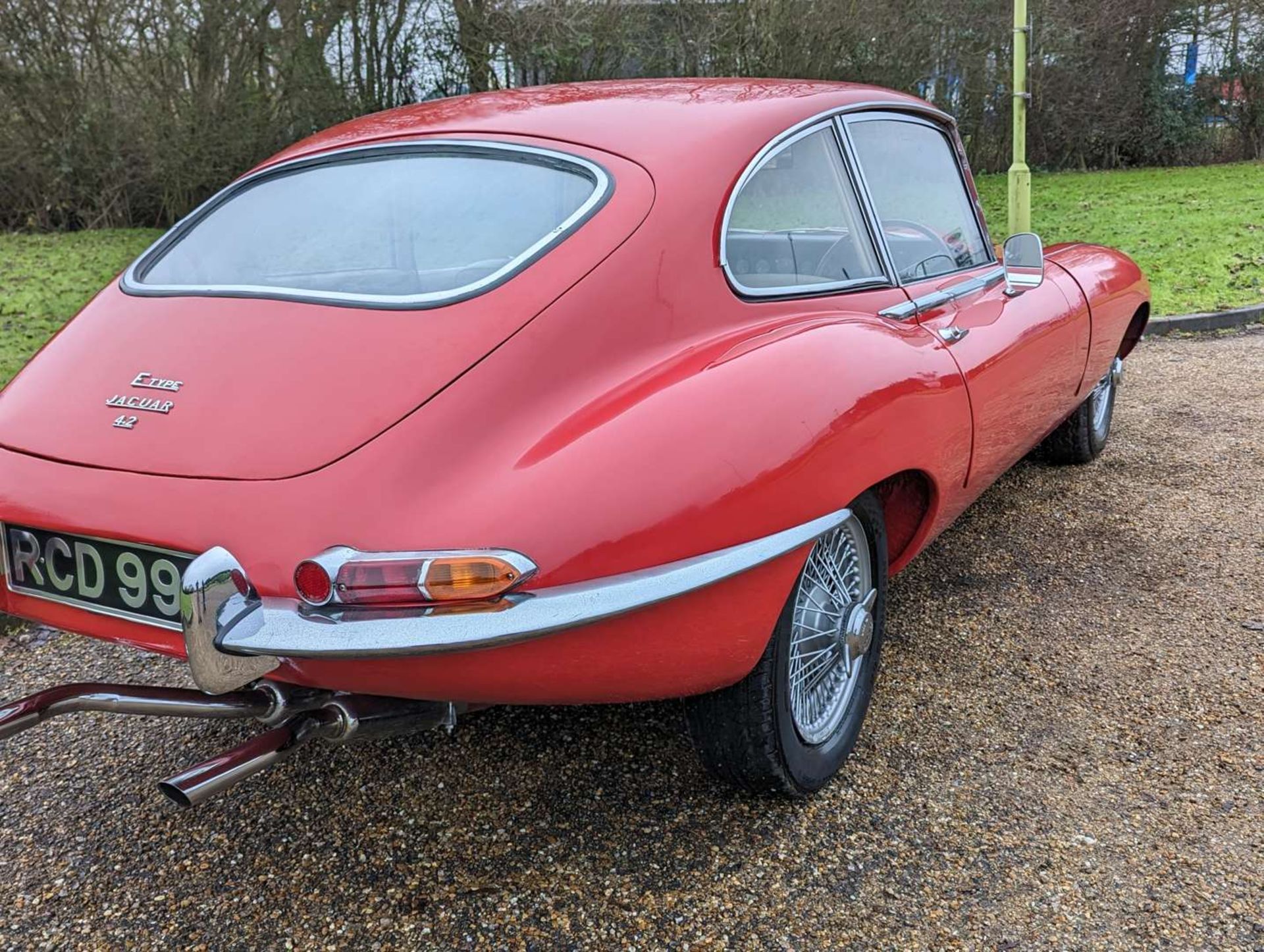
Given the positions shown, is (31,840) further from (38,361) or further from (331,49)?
(331,49)

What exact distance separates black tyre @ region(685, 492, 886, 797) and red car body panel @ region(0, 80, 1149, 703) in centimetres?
15

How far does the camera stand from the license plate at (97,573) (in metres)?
1.88

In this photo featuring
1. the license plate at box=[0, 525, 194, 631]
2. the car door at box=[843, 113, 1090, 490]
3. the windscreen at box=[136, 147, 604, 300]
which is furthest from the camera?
the car door at box=[843, 113, 1090, 490]

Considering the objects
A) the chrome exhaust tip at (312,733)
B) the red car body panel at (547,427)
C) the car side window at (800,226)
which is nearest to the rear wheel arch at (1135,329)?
the car side window at (800,226)

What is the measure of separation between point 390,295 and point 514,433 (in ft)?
1.59

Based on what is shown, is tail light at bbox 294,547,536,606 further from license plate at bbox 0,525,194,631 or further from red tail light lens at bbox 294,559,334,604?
license plate at bbox 0,525,194,631

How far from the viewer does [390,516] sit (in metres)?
1.73

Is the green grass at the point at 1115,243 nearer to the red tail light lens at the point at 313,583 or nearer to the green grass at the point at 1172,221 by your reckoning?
the green grass at the point at 1172,221

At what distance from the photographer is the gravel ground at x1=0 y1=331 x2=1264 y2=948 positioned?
2000 mm

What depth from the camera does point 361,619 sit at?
166 centimetres

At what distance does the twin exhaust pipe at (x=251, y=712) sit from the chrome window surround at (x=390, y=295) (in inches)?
29.6

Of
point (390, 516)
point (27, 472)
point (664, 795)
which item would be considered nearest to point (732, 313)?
point (390, 516)

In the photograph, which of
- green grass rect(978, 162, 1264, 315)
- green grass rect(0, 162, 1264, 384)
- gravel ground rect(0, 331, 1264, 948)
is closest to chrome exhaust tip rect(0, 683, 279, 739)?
gravel ground rect(0, 331, 1264, 948)

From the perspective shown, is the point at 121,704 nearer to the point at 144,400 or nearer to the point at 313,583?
the point at 313,583
